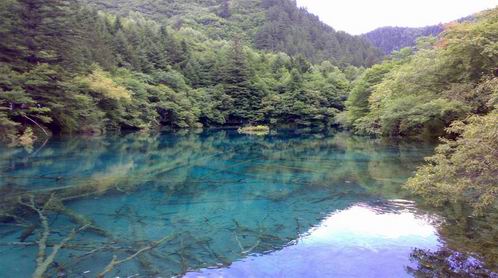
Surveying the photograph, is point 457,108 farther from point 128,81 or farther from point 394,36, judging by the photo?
point 394,36

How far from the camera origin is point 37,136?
82.7 ft

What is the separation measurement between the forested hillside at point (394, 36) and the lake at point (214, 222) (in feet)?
467

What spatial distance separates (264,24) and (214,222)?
93612 millimetres

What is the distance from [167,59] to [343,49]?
54.9 metres

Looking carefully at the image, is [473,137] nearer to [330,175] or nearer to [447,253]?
[447,253]

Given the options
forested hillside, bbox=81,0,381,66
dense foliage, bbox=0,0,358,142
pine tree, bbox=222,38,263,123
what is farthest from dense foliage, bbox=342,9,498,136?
forested hillside, bbox=81,0,381,66

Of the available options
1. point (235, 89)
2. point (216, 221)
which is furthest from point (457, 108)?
point (235, 89)

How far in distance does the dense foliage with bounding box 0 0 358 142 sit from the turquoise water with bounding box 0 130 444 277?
985 centimetres

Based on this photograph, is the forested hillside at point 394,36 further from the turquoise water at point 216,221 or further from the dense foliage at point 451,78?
the turquoise water at point 216,221

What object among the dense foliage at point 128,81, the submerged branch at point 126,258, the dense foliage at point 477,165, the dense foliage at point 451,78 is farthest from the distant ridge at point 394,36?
the submerged branch at point 126,258

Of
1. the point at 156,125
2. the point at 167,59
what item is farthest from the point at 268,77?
the point at 156,125

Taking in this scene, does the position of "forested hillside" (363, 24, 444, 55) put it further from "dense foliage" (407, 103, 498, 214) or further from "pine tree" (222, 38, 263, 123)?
"dense foliage" (407, 103, 498, 214)

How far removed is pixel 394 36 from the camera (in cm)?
15462

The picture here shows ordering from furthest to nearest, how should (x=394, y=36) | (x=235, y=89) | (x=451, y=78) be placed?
(x=394, y=36) < (x=235, y=89) < (x=451, y=78)
